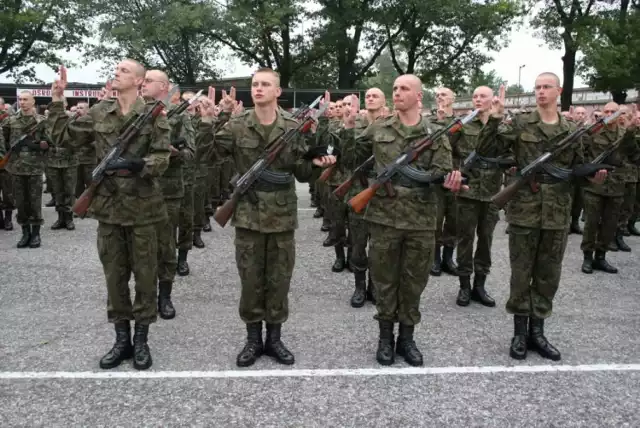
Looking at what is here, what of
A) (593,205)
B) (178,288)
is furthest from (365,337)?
(593,205)

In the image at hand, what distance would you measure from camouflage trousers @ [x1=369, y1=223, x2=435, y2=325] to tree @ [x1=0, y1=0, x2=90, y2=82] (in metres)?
25.7

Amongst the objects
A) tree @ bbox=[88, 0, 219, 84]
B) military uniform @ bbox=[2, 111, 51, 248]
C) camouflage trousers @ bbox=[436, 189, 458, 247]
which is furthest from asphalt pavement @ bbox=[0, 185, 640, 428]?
tree @ bbox=[88, 0, 219, 84]

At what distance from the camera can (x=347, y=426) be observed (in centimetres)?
349

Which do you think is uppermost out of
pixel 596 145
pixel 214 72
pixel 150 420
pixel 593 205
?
pixel 214 72

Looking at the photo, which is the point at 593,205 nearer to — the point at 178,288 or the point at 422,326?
the point at 422,326

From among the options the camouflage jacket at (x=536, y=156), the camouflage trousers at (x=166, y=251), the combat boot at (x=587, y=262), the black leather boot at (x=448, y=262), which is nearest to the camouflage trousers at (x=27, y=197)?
the camouflage trousers at (x=166, y=251)

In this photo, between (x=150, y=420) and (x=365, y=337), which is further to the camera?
(x=365, y=337)

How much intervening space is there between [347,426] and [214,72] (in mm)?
27687

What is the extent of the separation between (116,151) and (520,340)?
3.48 m

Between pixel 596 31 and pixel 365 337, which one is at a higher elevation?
pixel 596 31

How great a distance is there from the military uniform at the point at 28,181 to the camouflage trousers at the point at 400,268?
5.91 m

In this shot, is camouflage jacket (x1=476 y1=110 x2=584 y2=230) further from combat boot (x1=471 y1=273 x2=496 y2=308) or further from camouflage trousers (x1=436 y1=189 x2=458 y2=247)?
camouflage trousers (x1=436 y1=189 x2=458 y2=247)

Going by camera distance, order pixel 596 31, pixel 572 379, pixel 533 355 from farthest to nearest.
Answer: pixel 596 31, pixel 533 355, pixel 572 379

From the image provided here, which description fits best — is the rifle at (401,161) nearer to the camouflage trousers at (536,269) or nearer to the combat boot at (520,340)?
the camouflage trousers at (536,269)
